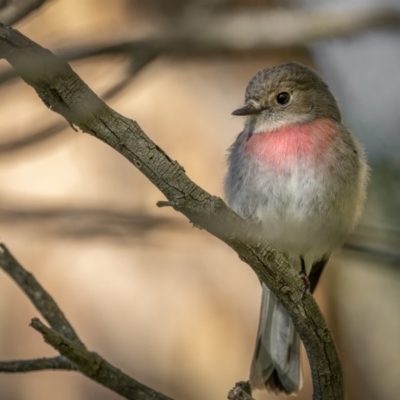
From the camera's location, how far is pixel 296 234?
4.41 metres

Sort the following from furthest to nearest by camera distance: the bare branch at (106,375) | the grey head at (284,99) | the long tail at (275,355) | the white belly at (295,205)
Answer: the grey head at (284,99), the long tail at (275,355), the white belly at (295,205), the bare branch at (106,375)

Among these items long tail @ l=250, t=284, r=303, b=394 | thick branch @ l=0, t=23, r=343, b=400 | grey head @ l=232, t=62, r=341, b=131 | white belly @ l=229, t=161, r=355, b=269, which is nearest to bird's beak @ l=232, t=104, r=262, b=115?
grey head @ l=232, t=62, r=341, b=131

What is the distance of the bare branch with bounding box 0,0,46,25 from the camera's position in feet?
10.5

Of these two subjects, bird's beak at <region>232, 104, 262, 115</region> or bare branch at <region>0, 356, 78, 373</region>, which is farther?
bird's beak at <region>232, 104, 262, 115</region>

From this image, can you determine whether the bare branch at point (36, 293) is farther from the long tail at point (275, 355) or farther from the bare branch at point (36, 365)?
the long tail at point (275, 355)

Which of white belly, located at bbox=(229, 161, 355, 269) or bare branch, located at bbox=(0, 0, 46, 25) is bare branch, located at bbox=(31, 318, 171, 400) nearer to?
white belly, located at bbox=(229, 161, 355, 269)

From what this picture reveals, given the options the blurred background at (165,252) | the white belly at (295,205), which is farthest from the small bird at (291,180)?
the blurred background at (165,252)

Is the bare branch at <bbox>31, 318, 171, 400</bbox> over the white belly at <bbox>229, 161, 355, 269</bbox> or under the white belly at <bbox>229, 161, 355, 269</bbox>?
under

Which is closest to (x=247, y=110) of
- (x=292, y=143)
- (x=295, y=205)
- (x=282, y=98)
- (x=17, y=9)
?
(x=282, y=98)

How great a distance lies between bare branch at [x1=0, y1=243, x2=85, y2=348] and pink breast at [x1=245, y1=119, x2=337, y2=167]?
155cm

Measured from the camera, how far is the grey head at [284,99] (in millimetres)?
4637

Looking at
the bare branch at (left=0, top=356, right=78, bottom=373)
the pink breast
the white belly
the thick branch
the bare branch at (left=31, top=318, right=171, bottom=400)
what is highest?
the pink breast

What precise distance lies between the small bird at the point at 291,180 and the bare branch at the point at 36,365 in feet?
4.37

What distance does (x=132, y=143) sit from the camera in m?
2.76
